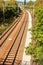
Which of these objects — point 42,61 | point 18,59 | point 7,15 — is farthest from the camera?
point 7,15

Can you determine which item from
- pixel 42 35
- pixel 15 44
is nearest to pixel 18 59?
pixel 15 44

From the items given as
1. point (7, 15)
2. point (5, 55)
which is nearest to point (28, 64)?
point (5, 55)

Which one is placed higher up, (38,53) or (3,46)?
(38,53)

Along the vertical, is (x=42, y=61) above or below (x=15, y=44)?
above

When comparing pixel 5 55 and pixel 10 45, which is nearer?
pixel 5 55

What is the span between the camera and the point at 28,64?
20.2 m

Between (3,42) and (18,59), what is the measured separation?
8.53 m

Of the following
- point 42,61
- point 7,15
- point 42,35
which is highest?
point 42,35

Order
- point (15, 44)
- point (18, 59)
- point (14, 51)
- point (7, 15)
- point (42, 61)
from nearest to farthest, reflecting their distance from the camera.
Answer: point (42, 61) < point (18, 59) < point (14, 51) < point (15, 44) < point (7, 15)

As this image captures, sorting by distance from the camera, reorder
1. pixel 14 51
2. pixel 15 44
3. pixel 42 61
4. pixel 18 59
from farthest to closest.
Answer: pixel 15 44, pixel 14 51, pixel 18 59, pixel 42 61

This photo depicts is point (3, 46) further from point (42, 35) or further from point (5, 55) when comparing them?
point (42, 35)

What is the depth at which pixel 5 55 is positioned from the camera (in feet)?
76.8

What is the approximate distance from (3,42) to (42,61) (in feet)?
66.0

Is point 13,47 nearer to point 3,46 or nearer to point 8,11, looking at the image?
point 3,46
